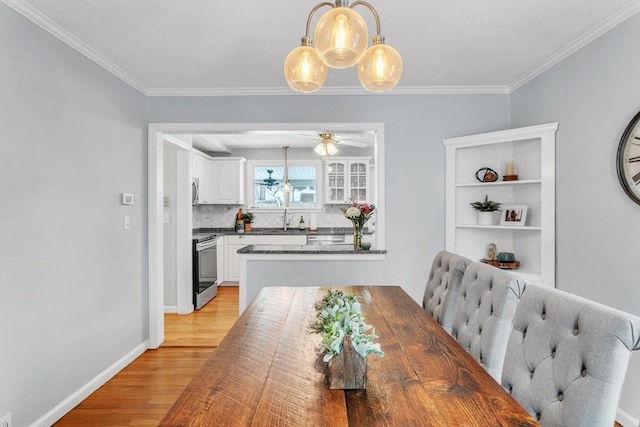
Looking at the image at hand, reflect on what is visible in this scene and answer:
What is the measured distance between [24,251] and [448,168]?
3.23 m

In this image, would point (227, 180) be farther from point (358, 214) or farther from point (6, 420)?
point (6, 420)

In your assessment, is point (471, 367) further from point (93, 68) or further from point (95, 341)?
point (93, 68)

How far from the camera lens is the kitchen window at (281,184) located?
21.4 ft

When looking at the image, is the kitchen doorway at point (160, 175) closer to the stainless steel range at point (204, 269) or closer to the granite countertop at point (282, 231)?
the stainless steel range at point (204, 269)

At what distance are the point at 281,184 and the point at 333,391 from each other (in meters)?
5.63

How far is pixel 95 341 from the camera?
2.71 meters

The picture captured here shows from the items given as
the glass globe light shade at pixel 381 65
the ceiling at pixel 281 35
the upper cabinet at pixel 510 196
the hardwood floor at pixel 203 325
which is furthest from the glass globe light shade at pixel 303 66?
the hardwood floor at pixel 203 325

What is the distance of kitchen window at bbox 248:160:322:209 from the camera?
6508 mm

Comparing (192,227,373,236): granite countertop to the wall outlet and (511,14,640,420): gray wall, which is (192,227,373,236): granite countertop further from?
the wall outlet

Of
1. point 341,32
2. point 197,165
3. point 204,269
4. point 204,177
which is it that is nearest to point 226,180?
point 204,177

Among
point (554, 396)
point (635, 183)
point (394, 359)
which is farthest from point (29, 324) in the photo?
point (635, 183)

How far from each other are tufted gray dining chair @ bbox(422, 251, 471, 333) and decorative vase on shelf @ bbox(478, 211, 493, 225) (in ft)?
4.01

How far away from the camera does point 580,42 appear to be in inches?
98.7

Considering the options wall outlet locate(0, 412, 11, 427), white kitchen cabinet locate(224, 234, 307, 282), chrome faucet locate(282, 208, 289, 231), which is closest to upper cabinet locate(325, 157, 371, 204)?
chrome faucet locate(282, 208, 289, 231)
